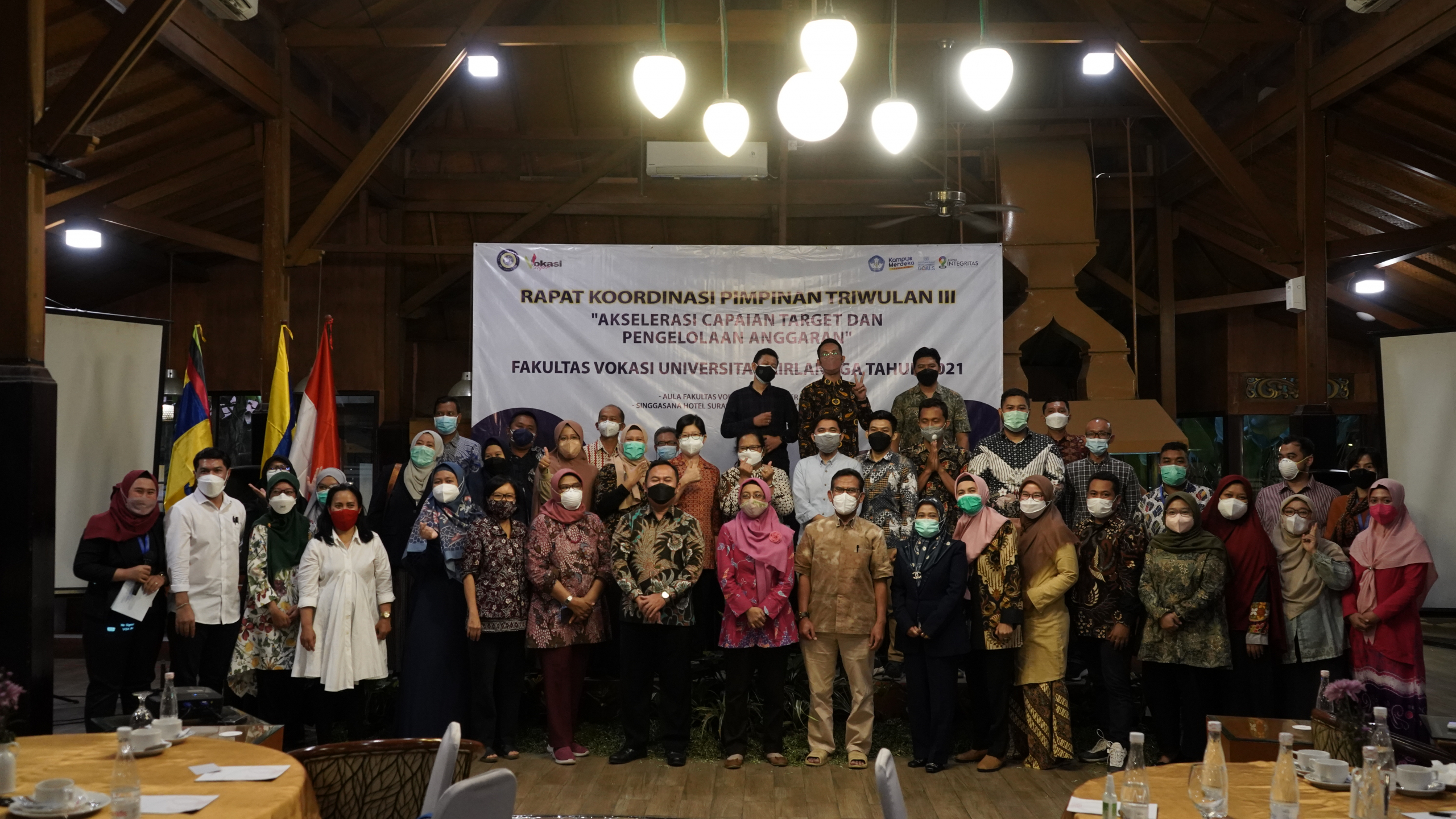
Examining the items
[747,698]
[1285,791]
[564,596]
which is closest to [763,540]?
[747,698]

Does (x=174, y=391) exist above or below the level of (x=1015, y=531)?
above

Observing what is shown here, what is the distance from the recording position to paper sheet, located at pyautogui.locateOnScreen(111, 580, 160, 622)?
19.7 feet

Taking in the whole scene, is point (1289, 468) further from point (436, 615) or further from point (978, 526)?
point (436, 615)

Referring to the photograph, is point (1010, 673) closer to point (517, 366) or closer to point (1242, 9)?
point (517, 366)

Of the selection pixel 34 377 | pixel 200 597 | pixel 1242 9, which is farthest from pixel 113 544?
pixel 1242 9

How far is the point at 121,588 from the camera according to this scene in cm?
605

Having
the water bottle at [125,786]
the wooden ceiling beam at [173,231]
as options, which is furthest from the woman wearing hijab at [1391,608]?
the wooden ceiling beam at [173,231]

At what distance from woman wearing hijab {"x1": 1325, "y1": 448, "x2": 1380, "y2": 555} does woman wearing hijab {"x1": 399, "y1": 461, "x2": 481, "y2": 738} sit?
4.72 metres

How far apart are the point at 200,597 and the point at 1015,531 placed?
4.34m

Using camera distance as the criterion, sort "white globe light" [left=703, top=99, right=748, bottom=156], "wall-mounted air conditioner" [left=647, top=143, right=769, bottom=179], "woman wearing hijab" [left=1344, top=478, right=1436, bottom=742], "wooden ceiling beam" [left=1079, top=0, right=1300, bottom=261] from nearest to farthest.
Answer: "white globe light" [left=703, top=99, right=748, bottom=156] < "woman wearing hijab" [left=1344, top=478, right=1436, bottom=742] < "wooden ceiling beam" [left=1079, top=0, right=1300, bottom=261] < "wall-mounted air conditioner" [left=647, top=143, right=769, bottom=179]

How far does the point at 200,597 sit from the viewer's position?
245 inches

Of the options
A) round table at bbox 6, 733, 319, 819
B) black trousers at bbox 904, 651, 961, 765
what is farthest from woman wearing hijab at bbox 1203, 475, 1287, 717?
round table at bbox 6, 733, 319, 819

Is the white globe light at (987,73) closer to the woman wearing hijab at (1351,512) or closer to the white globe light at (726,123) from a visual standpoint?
the white globe light at (726,123)

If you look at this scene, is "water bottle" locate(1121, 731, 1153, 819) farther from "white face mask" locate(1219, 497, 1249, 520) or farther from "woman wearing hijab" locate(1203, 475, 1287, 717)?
"white face mask" locate(1219, 497, 1249, 520)
